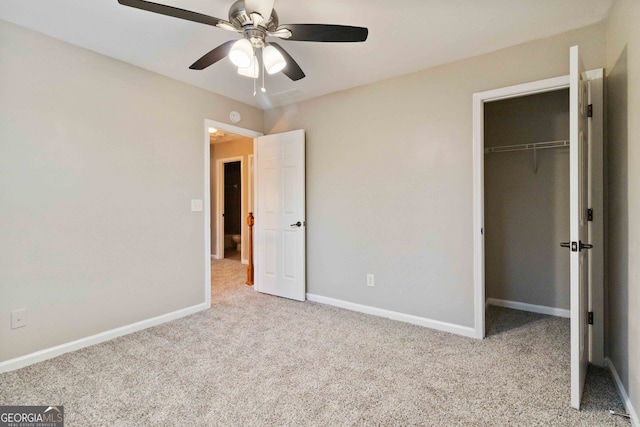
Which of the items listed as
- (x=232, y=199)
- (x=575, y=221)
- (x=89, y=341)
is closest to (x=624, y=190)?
(x=575, y=221)

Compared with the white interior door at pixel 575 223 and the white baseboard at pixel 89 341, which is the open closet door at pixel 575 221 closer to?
the white interior door at pixel 575 223

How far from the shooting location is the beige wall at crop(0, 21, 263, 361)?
7.07 ft

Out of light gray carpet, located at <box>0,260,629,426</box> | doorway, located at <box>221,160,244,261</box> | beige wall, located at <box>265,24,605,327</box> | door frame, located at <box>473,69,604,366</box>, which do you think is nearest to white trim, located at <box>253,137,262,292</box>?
beige wall, located at <box>265,24,605,327</box>

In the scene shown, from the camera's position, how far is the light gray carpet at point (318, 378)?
1.66 m

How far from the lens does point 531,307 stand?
3.29 meters

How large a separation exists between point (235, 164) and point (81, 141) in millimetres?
5037

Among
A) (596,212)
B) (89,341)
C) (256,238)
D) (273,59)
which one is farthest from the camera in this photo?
(256,238)

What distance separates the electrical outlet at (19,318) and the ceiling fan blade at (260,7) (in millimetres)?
2538

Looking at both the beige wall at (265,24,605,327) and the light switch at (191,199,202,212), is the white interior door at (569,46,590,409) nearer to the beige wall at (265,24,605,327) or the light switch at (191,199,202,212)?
the beige wall at (265,24,605,327)

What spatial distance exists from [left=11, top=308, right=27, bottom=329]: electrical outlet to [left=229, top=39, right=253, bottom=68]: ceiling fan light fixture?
7.50ft

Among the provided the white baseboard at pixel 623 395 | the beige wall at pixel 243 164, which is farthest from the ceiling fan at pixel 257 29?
the beige wall at pixel 243 164

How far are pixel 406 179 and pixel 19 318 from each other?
10.6ft

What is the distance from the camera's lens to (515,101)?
3352mm

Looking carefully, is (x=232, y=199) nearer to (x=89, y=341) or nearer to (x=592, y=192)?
(x=89, y=341)
